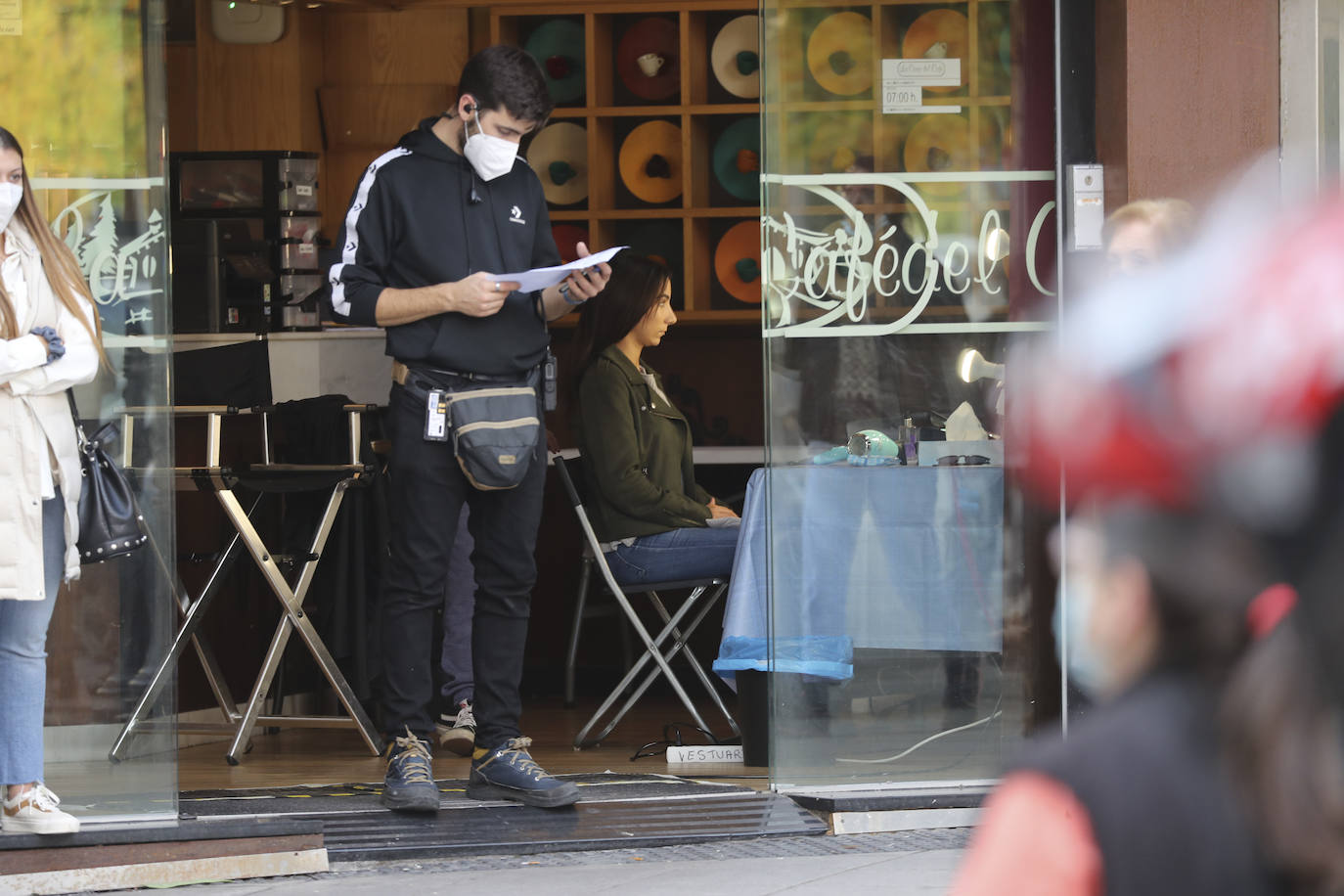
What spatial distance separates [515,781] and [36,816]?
1037 mm

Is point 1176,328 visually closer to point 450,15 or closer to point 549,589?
point 549,589

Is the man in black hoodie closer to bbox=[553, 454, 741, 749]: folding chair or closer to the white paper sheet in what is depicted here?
the white paper sheet

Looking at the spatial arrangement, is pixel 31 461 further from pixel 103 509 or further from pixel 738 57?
pixel 738 57

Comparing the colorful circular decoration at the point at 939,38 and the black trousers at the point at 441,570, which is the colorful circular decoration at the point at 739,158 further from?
the black trousers at the point at 441,570

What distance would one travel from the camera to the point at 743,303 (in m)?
7.81

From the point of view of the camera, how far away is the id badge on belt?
12.7ft

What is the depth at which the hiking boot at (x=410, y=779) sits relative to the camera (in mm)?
3924

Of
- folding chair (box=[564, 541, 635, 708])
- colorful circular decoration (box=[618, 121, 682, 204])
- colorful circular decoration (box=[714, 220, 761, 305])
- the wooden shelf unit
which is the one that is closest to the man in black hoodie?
folding chair (box=[564, 541, 635, 708])

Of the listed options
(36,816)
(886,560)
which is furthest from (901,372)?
(36,816)

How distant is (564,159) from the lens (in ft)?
26.3

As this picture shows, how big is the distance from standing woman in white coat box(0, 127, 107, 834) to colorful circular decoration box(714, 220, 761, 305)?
4450 millimetres

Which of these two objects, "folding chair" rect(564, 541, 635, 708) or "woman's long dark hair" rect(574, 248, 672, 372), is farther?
"folding chair" rect(564, 541, 635, 708)

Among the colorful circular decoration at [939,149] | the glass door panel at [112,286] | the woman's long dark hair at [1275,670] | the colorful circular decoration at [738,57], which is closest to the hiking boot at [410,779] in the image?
the glass door panel at [112,286]

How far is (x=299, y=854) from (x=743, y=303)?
4511 mm
